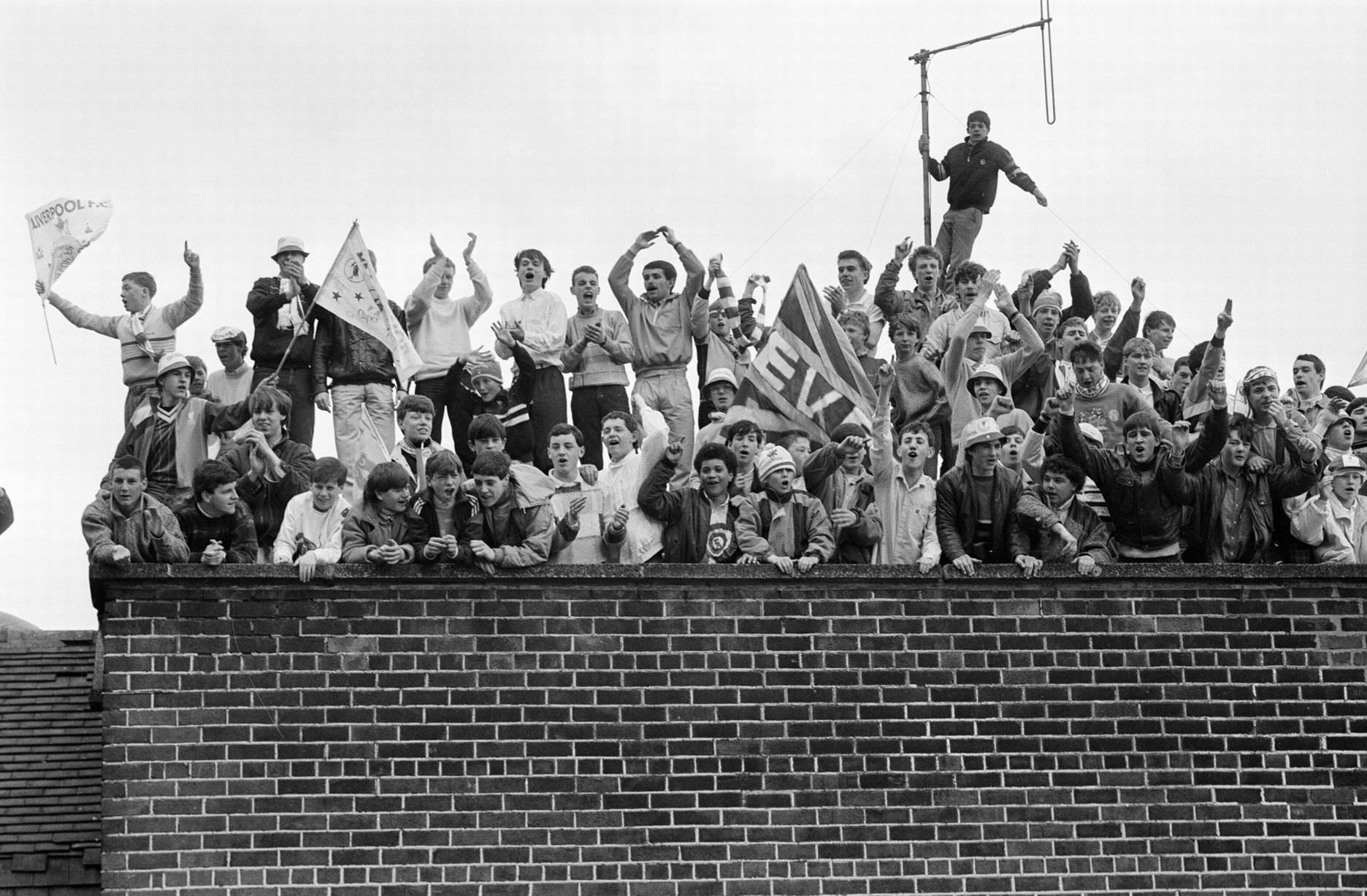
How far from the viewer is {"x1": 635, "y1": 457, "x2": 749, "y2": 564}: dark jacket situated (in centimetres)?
1536

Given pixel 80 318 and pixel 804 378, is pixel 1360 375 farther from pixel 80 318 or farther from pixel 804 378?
pixel 80 318

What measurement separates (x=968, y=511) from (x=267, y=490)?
461 centimetres

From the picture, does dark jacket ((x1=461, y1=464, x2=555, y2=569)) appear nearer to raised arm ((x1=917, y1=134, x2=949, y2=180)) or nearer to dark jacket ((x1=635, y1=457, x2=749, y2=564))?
dark jacket ((x1=635, y1=457, x2=749, y2=564))

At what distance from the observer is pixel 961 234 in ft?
70.8

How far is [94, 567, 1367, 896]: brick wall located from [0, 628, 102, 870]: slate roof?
6.17ft

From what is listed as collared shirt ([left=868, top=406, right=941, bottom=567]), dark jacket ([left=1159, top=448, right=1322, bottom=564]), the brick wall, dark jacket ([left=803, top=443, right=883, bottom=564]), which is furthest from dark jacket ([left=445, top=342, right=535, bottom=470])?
dark jacket ([left=1159, top=448, right=1322, bottom=564])

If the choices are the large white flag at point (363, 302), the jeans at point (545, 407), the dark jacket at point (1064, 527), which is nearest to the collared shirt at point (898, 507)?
the dark jacket at point (1064, 527)

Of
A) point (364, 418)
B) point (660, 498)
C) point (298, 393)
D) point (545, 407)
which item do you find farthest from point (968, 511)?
point (298, 393)

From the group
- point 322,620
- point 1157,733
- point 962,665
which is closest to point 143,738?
point 322,620

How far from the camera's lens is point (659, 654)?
50.3 ft

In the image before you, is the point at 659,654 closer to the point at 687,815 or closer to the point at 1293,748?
the point at 687,815

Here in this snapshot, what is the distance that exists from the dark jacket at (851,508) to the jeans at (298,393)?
13.1ft

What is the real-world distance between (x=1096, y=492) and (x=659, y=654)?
11.5ft

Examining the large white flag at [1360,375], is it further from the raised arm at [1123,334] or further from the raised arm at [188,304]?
the raised arm at [188,304]
